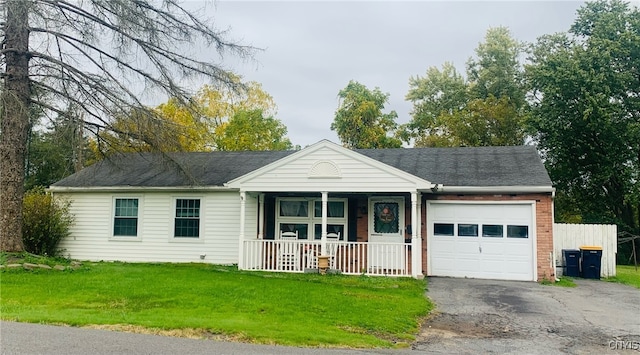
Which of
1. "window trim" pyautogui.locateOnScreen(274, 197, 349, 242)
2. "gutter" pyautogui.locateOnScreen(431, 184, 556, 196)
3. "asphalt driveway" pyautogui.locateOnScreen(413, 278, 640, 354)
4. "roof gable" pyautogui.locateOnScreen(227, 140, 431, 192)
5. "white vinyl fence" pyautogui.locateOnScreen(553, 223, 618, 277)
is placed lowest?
"asphalt driveway" pyautogui.locateOnScreen(413, 278, 640, 354)

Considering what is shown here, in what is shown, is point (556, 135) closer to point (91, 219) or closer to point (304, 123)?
point (304, 123)

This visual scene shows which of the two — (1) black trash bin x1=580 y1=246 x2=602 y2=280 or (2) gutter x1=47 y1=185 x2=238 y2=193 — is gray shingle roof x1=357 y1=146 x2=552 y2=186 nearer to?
(1) black trash bin x1=580 y1=246 x2=602 y2=280

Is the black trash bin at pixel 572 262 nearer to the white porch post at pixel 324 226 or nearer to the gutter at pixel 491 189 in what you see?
the gutter at pixel 491 189

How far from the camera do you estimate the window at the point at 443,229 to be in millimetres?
13336

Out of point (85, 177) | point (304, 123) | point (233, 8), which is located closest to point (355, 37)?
point (233, 8)

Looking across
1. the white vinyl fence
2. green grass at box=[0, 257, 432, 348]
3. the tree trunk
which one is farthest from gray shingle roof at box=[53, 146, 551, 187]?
green grass at box=[0, 257, 432, 348]

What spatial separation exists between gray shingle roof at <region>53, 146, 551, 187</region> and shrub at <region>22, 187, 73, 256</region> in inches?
35.3

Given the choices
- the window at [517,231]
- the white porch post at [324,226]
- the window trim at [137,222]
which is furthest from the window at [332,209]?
the window trim at [137,222]

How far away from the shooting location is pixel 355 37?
20.3 metres

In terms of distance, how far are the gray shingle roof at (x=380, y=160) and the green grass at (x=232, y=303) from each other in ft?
11.0

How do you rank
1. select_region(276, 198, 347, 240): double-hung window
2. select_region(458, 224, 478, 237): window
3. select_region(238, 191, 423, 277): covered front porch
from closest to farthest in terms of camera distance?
select_region(238, 191, 423, 277): covered front porch < select_region(458, 224, 478, 237): window < select_region(276, 198, 347, 240): double-hung window

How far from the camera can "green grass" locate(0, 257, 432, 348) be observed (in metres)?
6.33

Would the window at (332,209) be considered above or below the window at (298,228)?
above

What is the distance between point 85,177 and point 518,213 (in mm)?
13553
